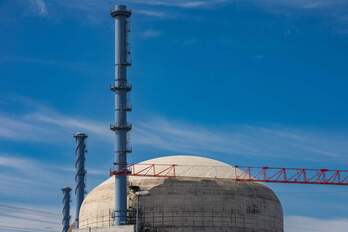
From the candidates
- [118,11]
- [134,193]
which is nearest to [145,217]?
[134,193]

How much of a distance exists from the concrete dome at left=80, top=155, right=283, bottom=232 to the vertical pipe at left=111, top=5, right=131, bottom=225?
210cm

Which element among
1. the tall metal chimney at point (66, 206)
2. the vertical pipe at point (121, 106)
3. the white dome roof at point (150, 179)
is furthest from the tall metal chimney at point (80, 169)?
the vertical pipe at point (121, 106)

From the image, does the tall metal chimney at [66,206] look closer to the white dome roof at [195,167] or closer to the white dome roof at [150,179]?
the white dome roof at [150,179]

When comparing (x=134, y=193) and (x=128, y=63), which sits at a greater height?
(x=128, y=63)

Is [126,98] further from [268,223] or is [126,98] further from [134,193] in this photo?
[268,223]

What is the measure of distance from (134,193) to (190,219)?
6553mm

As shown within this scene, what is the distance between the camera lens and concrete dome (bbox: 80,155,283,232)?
237ft

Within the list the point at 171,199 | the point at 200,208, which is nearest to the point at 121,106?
the point at 171,199

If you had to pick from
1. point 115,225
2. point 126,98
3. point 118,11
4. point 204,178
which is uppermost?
point 118,11

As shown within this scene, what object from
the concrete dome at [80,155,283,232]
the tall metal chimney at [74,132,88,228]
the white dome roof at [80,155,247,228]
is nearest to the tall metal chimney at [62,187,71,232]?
the tall metal chimney at [74,132,88,228]

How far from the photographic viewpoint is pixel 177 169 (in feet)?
251

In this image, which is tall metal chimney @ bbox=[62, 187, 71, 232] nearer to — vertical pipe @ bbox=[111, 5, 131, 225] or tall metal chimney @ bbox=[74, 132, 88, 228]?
tall metal chimney @ bbox=[74, 132, 88, 228]

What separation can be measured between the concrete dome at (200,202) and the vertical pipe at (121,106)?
2097 millimetres

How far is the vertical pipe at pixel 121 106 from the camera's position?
237 feet
